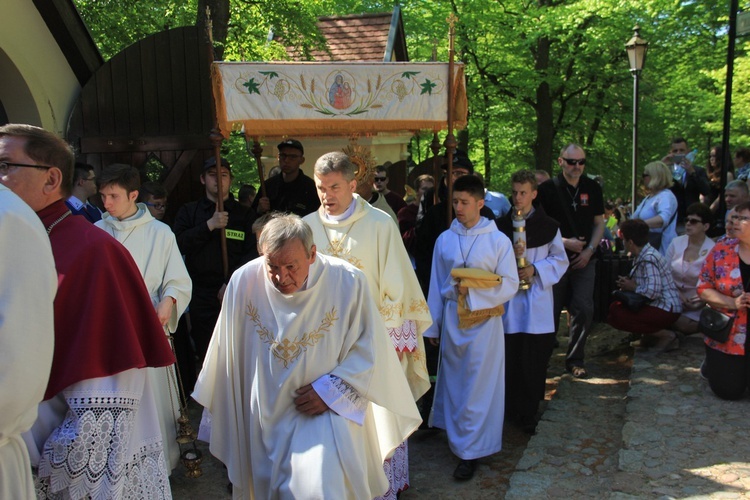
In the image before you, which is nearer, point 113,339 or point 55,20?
Result: point 113,339

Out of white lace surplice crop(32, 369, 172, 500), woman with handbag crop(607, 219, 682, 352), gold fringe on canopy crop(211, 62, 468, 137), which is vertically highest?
gold fringe on canopy crop(211, 62, 468, 137)

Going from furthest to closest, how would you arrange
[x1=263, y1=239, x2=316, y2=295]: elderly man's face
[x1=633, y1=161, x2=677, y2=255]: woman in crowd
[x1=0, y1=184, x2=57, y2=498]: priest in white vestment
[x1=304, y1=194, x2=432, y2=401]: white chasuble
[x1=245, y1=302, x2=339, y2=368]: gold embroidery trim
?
[x1=633, y1=161, x2=677, y2=255]: woman in crowd < [x1=304, y1=194, x2=432, y2=401]: white chasuble < [x1=245, y1=302, x2=339, y2=368]: gold embroidery trim < [x1=263, y1=239, x2=316, y2=295]: elderly man's face < [x1=0, y1=184, x2=57, y2=498]: priest in white vestment

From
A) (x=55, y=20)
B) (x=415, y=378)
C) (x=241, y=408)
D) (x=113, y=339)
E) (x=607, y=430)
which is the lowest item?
(x=607, y=430)

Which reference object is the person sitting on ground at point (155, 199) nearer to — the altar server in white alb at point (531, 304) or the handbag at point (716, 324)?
the altar server in white alb at point (531, 304)

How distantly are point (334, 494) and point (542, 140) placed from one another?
15.6m

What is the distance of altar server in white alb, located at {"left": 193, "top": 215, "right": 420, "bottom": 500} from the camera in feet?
10.7

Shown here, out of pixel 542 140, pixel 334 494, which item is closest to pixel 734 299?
pixel 334 494

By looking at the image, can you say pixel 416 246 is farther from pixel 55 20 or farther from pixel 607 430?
pixel 55 20

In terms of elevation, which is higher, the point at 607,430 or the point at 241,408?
the point at 241,408

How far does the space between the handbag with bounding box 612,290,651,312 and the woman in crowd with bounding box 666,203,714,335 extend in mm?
464

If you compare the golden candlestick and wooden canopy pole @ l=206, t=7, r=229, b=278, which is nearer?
the golden candlestick

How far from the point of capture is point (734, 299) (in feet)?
19.2

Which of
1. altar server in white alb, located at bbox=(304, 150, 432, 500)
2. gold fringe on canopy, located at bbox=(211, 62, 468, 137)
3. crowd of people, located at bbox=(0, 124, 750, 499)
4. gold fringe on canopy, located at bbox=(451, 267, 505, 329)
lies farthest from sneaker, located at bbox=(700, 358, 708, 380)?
gold fringe on canopy, located at bbox=(211, 62, 468, 137)

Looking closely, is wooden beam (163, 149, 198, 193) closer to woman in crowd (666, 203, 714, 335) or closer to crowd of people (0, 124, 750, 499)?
crowd of people (0, 124, 750, 499)
